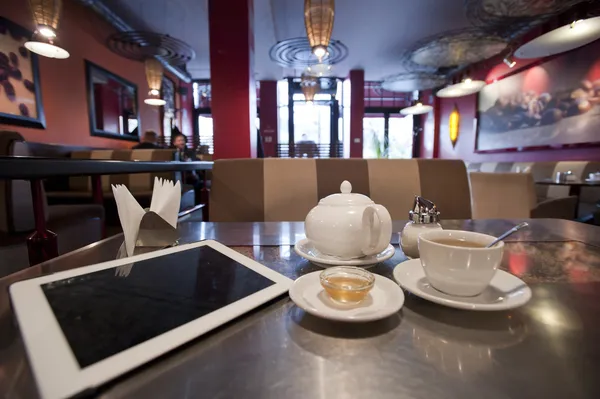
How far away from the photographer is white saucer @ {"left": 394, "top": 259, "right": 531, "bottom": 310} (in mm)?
334

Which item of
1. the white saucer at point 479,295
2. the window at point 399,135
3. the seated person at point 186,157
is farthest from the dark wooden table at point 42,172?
the window at point 399,135

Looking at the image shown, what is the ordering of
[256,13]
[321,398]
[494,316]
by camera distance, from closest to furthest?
[321,398], [494,316], [256,13]

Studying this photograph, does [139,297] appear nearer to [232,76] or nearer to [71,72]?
[232,76]

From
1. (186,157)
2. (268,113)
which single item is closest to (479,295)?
(186,157)

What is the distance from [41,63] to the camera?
320 centimetres

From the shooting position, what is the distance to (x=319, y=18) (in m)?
1.92

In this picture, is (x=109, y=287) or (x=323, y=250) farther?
(x=323, y=250)

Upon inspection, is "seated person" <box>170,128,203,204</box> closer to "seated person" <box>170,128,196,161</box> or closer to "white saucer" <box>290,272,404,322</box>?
"seated person" <box>170,128,196,161</box>

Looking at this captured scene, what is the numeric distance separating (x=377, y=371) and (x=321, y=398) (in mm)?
60

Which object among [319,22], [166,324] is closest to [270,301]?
[166,324]

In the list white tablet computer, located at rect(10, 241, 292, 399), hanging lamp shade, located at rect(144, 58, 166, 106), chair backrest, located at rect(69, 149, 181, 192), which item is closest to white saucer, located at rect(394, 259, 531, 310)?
white tablet computer, located at rect(10, 241, 292, 399)

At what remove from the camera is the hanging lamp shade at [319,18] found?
6.10 ft

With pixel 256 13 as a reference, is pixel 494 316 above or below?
below

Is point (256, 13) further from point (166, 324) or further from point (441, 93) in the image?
point (166, 324)
